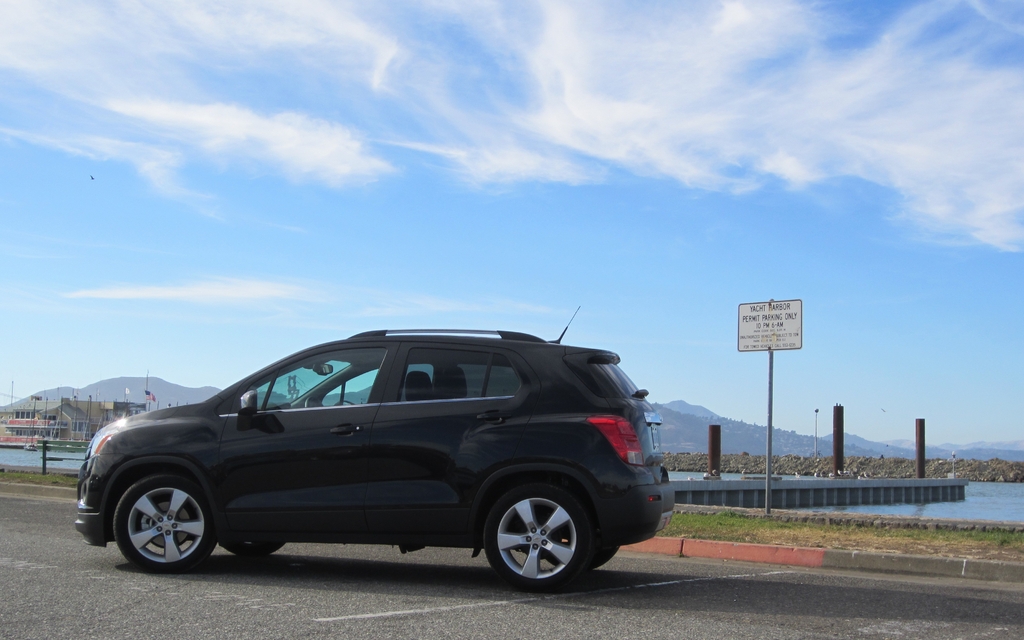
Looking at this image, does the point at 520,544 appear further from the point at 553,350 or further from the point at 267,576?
the point at 267,576

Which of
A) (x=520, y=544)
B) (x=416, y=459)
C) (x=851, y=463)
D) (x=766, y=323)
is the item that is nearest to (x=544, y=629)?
(x=520, y=544)

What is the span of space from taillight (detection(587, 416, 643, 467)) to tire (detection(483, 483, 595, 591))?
453 mm

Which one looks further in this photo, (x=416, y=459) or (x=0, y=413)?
(x=0, y=413)

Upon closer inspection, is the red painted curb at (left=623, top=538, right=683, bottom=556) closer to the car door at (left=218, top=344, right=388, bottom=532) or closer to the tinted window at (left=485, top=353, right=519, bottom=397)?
the tinted window at (left=485, top=353, right=519, bottom=397)

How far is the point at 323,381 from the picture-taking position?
7.36m

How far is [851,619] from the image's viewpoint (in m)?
6.09

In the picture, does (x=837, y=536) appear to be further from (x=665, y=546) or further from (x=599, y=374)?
(x=599, y=374)

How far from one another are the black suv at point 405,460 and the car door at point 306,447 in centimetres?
1

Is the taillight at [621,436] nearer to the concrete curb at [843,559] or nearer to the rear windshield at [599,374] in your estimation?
the rear windshield at [599,374]

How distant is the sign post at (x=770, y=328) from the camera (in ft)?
44.3

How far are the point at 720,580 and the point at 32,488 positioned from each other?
45.7 feet

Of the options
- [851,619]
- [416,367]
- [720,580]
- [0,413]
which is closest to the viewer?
[851,619]

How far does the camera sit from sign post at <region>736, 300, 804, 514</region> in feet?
44.3

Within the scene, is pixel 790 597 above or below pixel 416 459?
below
